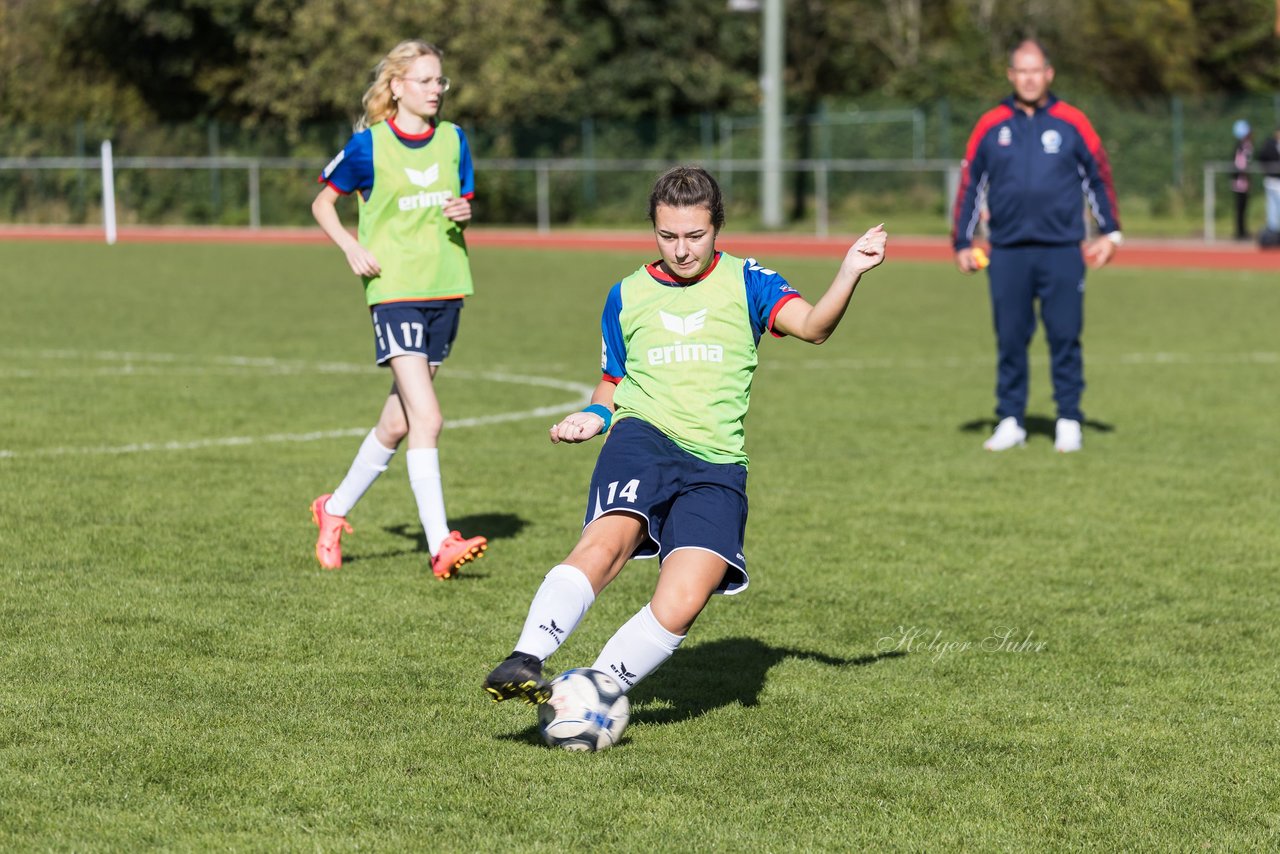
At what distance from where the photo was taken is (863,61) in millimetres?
52531

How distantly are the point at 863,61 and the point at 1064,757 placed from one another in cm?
4919

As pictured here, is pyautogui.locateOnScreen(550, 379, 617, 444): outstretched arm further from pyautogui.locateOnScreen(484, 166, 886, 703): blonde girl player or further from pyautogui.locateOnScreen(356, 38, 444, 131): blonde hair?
pyautogui.locateOnScreen(356, 38, 444, 131): blonde hair

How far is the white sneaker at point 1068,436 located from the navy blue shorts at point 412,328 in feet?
15.7

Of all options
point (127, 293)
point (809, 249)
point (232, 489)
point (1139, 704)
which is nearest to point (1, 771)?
point (1139, 704)

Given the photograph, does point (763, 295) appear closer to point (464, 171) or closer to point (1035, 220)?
point (464, 171)

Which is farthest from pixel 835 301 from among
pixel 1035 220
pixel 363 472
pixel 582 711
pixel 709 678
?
pixel 1035 220

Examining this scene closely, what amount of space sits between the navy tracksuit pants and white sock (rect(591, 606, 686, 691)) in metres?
6.50

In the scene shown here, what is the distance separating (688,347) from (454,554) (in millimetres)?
2138

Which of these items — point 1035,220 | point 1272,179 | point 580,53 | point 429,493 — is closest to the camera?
point 429,493

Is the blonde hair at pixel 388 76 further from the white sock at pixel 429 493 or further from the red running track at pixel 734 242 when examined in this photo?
the red running track at pixel 734 242

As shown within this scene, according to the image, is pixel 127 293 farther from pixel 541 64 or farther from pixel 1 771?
pixel 541 64

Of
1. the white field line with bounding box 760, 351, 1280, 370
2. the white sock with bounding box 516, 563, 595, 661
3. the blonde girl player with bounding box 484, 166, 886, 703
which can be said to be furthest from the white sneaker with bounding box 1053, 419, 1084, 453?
the white sock with bounding box 516, 563, 595, 661

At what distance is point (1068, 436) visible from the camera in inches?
433

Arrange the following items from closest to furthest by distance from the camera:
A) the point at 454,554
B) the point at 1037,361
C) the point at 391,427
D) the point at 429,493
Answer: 1. the point at 454,554
2. the point at 429,493
3. the point at 391,427
4. the point at 1037,361
